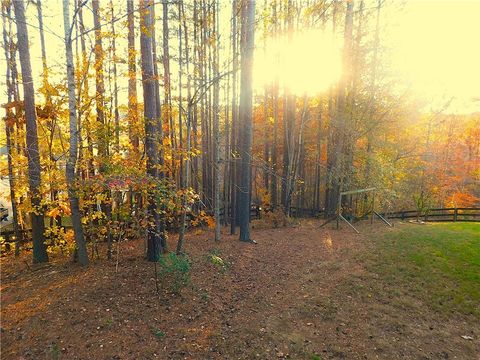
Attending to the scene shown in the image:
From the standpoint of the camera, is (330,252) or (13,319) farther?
(330,252)

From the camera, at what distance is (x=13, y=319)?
192 inches

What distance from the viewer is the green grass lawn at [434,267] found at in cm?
635

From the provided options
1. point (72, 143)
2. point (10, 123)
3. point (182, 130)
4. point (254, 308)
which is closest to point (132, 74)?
point (72, 143)

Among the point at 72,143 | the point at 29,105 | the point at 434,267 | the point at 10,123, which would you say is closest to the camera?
the point at 72,143

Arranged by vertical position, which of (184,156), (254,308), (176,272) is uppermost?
(184,156)

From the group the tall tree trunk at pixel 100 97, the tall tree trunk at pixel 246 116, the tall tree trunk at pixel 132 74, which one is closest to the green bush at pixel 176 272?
the tall tree trunk at pixel 100 97

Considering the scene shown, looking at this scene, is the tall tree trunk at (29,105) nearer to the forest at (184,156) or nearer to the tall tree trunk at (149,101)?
the forest at (184,156)

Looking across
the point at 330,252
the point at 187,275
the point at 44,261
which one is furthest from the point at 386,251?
the point at 44,261

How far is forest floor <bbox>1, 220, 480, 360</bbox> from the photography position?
14.6ft

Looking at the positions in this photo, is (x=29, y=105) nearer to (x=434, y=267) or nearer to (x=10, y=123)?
(x=10, y=123)

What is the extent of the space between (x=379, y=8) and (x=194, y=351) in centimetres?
1675

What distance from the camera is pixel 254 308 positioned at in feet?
18.9

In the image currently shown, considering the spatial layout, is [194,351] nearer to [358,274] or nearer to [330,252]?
[358,274]

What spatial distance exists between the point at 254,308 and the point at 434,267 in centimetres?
570
